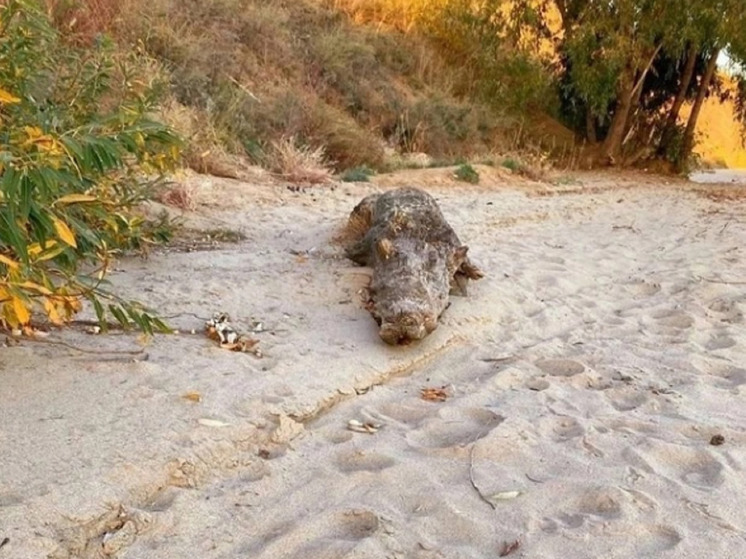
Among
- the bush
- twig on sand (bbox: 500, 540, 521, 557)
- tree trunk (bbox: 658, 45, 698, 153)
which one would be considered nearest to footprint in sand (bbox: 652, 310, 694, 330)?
twig on sand (bbox: 500, 540, 521, 557)

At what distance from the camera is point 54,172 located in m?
1.77

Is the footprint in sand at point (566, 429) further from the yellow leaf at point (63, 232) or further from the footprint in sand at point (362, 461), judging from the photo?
the yellow leaf at point (63, 232)

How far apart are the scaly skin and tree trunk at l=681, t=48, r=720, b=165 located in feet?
33.9

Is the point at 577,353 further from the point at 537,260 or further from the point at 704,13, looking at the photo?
the point at 704,13

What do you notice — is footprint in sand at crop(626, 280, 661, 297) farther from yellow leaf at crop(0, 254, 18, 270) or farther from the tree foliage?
the tree foliage

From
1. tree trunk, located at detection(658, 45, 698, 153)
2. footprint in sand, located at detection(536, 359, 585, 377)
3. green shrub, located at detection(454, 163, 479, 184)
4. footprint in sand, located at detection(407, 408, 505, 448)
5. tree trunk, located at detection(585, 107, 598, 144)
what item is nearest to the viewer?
footprint in sand, located at detection(407, 408, 505, 448)

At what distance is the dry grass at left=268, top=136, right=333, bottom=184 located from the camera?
26.3 ft

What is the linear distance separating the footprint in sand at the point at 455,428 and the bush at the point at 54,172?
98 cm

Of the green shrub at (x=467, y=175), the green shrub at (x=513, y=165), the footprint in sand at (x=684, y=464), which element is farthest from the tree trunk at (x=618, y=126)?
the footprint in sand at (x=684, y=464)

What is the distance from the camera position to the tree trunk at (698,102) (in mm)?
→ 12945

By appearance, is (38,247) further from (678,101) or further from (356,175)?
(678,101)

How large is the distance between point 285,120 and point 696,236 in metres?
5.31

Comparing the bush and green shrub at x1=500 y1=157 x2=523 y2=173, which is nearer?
the bush

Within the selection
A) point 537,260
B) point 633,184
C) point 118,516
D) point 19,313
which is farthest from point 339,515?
point 633,184
